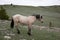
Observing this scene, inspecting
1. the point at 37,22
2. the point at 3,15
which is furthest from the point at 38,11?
the point at 3,15

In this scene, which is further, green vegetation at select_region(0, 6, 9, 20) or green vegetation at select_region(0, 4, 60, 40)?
green vegetation at select_region(0, 6, 9, 20)

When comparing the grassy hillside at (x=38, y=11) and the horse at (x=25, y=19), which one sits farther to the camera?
the grassy hillside at (x=38, y=11)

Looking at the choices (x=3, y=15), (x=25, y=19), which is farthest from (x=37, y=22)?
(x=3, y=15)

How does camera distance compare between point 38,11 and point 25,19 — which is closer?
point 25,19

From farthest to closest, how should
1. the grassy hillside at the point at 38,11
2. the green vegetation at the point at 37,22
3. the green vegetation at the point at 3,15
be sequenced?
1. the grassy hillside at the point at 38,11
2. the green vegetation at the point at 3,15
3. the green vegetation at the point at 37,22

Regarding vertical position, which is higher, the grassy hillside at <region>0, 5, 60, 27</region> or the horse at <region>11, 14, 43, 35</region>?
the grassy hillside at <region>0, 5, 60, 27</region>

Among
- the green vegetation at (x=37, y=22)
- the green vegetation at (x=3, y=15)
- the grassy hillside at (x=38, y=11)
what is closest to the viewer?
the green vegetation at (x=37, y=22)

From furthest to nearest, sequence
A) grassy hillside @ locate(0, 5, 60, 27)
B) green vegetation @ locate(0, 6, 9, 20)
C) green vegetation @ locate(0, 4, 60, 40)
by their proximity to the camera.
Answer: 1. grassy hillside @ locate(0, 5, 60, 27)
2. green vegetation @ locate(0, 6, 9, 20)
3. green vegetation @ locate(0, 4, 60, 40)

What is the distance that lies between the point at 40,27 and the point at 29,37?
21 centimetres

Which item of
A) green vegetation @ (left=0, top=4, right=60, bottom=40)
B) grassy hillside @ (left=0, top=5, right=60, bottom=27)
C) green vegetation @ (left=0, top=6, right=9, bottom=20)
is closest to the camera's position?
green vegetation @ (left=0, top=4, right=60, bottom=40)

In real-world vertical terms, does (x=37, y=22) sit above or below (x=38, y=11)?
below

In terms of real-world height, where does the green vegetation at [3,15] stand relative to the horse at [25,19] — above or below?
above

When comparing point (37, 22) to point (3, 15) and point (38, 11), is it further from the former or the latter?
point (3, 15)

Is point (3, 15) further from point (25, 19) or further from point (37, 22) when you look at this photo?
point (37, 22)
